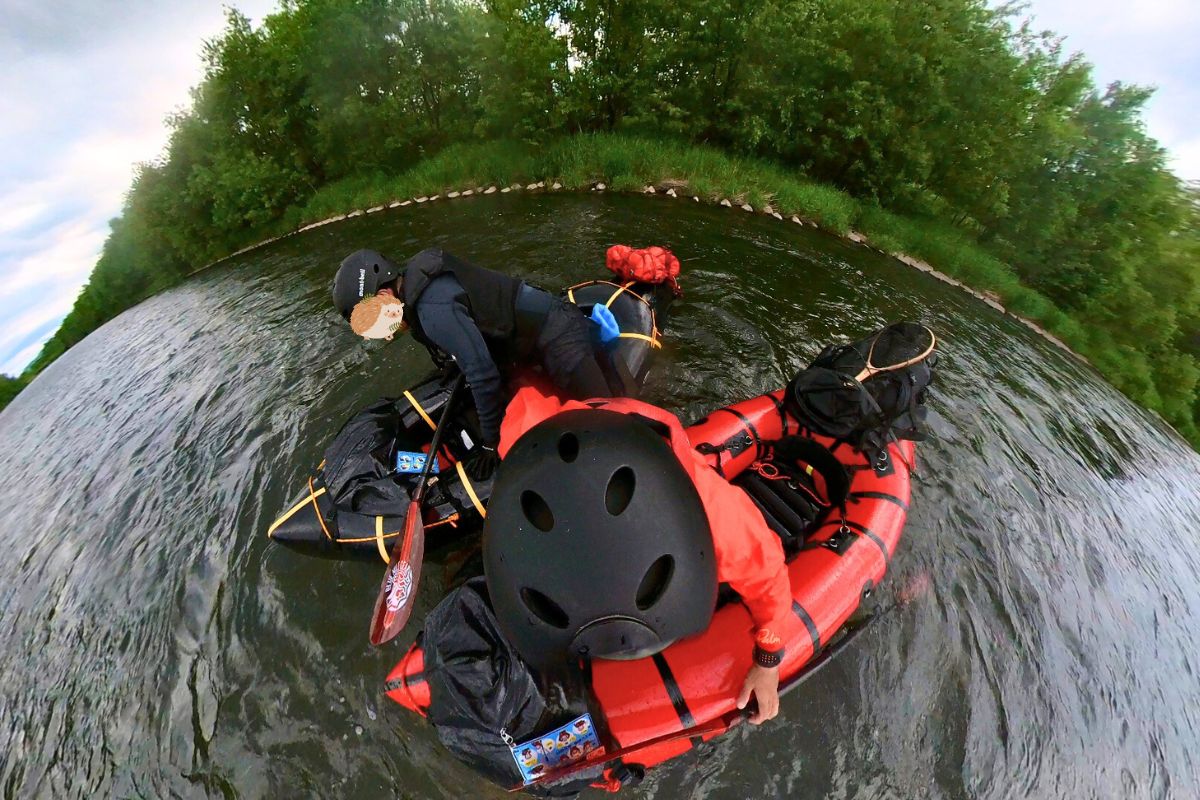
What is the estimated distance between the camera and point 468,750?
1849 millimetres

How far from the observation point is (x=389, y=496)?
2975 mm

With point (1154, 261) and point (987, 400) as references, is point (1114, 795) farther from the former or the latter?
point (1154, 261)

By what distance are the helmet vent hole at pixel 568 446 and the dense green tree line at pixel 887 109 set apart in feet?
43.5

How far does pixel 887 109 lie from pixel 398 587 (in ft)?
50.3

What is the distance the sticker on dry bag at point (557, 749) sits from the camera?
71.4 inches

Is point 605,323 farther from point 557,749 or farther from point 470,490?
point 557,749

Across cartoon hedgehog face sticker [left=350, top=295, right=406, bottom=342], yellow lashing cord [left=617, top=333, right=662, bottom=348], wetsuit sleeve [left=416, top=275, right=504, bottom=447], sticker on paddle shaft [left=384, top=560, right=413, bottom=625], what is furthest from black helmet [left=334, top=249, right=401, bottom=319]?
yellow lashing cord [left=617, top=333, right=662, bottom=348]

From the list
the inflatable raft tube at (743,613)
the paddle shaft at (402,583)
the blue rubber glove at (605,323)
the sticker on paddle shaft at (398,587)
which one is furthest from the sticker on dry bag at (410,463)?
the blue rubber glove at (605,323)

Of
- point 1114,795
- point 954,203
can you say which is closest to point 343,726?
point 1114,795

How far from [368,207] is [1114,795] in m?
17.8

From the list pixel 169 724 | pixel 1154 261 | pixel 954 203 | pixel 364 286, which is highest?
pixel 364 286

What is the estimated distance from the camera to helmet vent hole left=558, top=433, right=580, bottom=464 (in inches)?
60.4

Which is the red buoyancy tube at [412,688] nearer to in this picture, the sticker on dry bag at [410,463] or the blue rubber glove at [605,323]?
the sticker on dry bag at [410,463]

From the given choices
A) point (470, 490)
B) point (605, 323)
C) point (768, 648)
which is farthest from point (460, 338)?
point (768, 648)
